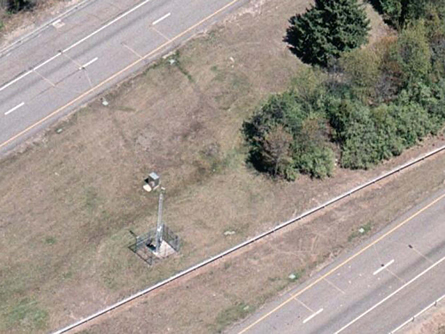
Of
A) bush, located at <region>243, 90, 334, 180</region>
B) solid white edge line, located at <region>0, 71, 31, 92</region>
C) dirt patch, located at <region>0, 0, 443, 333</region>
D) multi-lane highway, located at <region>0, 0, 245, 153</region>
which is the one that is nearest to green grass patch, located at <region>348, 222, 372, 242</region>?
dirt patch, located at <region>0, 0, 443, 333</region>

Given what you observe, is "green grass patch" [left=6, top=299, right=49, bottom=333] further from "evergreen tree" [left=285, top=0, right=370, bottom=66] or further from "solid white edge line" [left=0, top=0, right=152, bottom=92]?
"evergreen tree" [left=285, top=0, right=370, bottom=66]

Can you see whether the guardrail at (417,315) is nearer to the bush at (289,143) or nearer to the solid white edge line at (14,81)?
the bush at (289,143)

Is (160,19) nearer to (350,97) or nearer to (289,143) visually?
(350,97)

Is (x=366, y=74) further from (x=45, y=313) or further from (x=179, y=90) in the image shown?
(x=45, y=313)

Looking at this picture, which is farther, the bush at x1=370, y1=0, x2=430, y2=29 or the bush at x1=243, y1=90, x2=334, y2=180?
the bush at x1=370, y1=0, x2=430, y2=29

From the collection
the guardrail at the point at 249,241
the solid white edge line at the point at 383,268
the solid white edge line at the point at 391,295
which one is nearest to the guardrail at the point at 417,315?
the solid white edge line at the point at 391,295

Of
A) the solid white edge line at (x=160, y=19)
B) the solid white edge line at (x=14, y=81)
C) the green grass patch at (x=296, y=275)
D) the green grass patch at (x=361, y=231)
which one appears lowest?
the green grass patch at (x=361, y=231)

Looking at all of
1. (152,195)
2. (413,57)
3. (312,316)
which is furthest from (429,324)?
(413,57)
